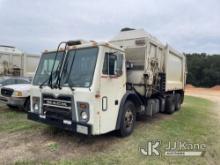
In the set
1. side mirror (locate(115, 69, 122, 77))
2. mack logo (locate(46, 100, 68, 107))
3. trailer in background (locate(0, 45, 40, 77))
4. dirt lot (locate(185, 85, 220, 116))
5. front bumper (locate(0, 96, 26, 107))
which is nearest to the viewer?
mack logo (locate(46, 100, 68, 107))

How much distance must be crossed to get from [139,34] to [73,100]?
3811 millimetres

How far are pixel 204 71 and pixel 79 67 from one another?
1592 inches

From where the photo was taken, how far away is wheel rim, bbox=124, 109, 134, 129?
706 centimetres

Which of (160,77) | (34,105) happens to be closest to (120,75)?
(34,105)

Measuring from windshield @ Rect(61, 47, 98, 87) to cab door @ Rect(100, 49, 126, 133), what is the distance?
0.30m

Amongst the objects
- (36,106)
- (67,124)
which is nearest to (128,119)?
(67,124)

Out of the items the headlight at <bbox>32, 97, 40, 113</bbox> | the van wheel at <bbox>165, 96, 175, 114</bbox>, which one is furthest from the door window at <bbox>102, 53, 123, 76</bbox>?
the van wheel at <bbox>165, 96, 175, 114</bbox>

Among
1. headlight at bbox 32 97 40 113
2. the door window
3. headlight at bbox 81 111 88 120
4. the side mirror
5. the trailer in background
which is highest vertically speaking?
the trailer in background

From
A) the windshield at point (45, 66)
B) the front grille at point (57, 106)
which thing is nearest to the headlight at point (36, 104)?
the front grille at point (57, 106)

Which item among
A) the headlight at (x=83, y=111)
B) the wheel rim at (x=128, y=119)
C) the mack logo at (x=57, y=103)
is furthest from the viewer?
the wheel rim at (x=128, y=119)

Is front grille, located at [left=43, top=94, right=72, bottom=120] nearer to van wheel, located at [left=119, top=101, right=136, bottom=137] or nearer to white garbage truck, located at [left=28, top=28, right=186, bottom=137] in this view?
white garbage truck, located at [left=28, top=28, right=186, bottom=137]

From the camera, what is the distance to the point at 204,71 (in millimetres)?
42844

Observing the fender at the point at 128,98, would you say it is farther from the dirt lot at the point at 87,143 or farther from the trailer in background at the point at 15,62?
the trailer in background at the point at 15,62

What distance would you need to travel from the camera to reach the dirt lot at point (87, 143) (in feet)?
17.7
